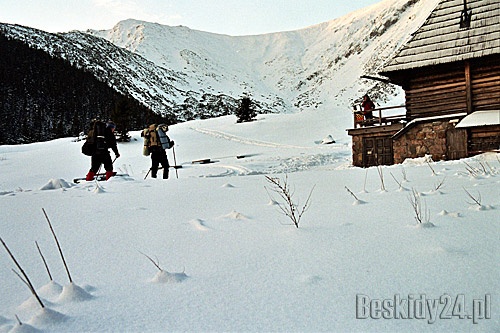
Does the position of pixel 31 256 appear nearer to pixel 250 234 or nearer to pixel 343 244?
pixel 250 234

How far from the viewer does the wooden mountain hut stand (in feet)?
38.2

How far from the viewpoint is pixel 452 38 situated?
12391 mm

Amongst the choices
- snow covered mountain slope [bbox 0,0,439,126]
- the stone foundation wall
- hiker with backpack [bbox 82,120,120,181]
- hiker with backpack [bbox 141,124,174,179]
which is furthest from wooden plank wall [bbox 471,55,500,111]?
snow covered mountain slope [bbox 0,0,439,126]

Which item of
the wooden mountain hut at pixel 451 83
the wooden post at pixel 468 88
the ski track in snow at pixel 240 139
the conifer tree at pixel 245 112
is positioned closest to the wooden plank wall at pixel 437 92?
the wooden mountain hut at pixel 451 83

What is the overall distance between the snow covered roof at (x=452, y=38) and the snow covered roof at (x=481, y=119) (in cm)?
172

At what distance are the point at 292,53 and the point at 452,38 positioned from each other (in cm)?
10657

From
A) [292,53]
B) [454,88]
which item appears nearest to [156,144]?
[454,88]

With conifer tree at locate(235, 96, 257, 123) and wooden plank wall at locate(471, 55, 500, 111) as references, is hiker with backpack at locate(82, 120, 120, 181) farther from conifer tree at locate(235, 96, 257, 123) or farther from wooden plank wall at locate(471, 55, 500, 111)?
conifer tree at locate(235, 96, 257, 123)

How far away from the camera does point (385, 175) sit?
229 inches

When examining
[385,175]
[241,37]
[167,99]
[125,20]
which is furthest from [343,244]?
[125,20]

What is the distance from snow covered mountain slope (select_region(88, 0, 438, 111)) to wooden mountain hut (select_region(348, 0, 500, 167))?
4620 centimetres

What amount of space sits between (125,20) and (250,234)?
501 feet

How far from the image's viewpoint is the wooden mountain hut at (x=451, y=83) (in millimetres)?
11656

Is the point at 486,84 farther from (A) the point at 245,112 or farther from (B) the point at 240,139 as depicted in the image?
(A) the point at 245,112
